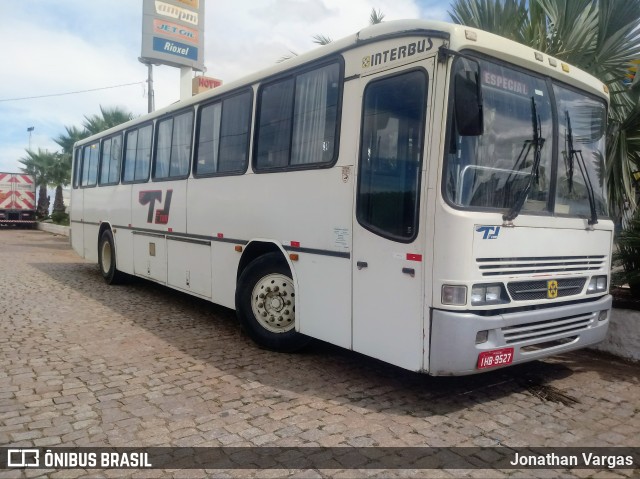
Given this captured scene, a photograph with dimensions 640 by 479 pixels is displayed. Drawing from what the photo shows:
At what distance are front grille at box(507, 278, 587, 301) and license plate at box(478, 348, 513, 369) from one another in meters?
0.43

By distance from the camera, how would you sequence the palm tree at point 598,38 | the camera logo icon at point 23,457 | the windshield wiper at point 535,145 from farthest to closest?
the palm tree at point 598,38, the windshield wiper at point 535,145, the camera logo icon at point 23,457

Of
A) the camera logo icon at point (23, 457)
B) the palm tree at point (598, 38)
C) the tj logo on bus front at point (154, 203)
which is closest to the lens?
the camera logo icon at point (23, 457)

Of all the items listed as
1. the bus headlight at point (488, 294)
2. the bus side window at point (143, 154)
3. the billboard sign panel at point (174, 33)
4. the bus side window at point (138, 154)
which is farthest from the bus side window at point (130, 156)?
the billboard sign panel at point (174, 33)

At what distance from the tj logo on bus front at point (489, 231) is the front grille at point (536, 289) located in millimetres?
433

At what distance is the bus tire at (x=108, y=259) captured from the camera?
10127 millimetres

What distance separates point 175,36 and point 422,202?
19124mm

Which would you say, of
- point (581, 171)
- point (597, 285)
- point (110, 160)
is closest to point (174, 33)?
point (110, 160)

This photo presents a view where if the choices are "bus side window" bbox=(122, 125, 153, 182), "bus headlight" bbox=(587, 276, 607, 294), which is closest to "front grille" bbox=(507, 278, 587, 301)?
"bus headlight" bbox=(587, 276, 607, 294)

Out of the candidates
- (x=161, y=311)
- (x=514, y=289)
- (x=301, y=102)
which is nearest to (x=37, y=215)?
(x=161, y=311)

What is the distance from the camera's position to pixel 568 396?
464 cm

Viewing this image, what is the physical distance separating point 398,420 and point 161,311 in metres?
4.96

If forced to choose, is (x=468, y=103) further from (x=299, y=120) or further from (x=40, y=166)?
(x=40, y=166)

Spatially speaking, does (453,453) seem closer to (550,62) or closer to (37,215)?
(550,62)

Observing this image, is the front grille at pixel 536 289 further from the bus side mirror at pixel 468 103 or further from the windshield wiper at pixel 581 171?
the bus side mirror at pixel 468 103
